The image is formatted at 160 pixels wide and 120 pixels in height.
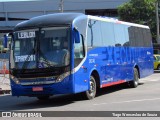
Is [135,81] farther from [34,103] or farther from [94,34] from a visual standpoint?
[34,103]

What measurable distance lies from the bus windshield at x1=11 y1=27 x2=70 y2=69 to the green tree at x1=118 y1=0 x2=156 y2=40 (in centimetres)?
3603

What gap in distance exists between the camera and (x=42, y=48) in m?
15.3

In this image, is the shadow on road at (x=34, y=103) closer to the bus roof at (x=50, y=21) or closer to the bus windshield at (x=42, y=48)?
the bus windshield at (x=42, y=48)

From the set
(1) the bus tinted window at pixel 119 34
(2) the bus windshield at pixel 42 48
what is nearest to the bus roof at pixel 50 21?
(2) the bus windshield at pixel 42 48

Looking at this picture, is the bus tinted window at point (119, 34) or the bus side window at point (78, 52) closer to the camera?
the bus side window at point (78, 52)

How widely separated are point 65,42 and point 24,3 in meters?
83.4

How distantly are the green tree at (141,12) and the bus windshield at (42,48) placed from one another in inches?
1419

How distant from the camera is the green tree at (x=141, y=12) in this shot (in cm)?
5078

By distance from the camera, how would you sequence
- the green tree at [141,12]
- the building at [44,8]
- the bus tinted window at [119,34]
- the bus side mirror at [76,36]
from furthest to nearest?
the building at [44,8] → the green tree at [141,12] → the bus tinted window at [119,34] → the bus side mirror at [76,36]

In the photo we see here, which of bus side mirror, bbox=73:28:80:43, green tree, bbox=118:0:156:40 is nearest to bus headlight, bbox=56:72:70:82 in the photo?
bus side mirror, bbox=73:28:80:43

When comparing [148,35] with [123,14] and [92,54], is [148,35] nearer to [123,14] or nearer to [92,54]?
[92,54]

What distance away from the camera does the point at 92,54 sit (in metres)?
16.6

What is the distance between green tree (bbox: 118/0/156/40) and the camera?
167 feet

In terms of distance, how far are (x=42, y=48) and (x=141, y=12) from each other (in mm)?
37549
